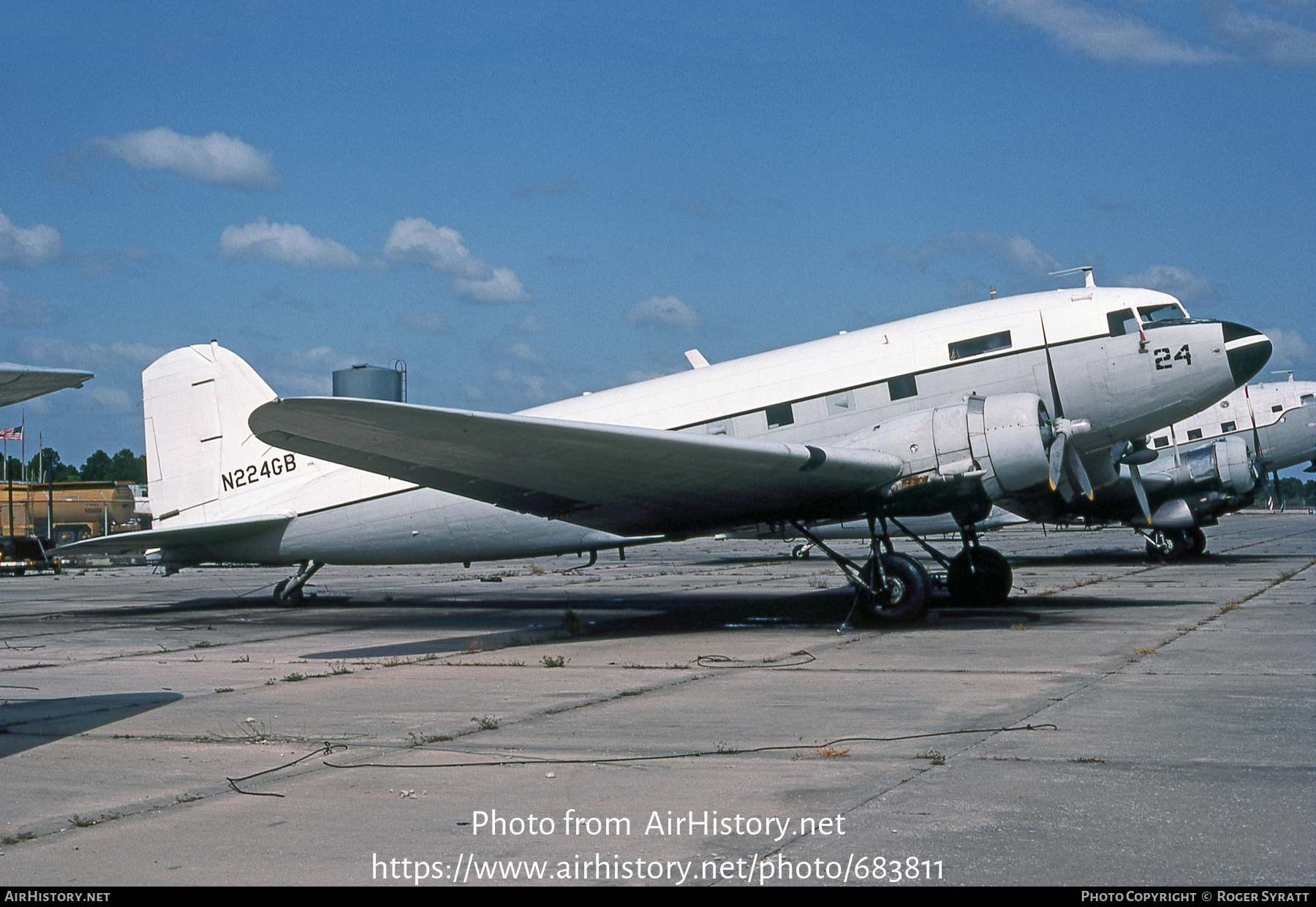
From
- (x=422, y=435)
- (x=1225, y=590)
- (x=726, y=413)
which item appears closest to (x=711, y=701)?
(x=422, y=435)

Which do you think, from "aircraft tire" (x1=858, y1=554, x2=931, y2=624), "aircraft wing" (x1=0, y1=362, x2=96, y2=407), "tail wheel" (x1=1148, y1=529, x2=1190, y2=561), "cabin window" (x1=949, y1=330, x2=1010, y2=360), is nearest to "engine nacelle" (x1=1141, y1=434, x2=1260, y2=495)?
"tail wheel" (x1=1148, y1=529, x2=1190, y2=561)

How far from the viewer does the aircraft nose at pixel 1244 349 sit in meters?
13.4

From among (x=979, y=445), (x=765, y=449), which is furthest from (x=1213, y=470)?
(x=765, y=449)

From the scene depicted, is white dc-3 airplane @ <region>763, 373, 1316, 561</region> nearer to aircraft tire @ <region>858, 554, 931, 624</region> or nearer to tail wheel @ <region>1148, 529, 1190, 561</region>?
tail wheel @ <region>1148, 529, 1190, 561</region>

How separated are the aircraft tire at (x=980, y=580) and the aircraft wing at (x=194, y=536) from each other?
32.4ft

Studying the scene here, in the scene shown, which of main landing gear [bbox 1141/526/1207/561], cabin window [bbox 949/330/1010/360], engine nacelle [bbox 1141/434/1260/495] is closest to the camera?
cabin window [bbox 949/330/1010/360]

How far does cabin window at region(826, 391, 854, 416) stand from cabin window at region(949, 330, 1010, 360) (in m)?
1.36

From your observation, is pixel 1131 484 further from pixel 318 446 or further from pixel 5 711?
pixel 5 711

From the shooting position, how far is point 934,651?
410 inches

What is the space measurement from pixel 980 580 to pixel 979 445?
3.43 meters

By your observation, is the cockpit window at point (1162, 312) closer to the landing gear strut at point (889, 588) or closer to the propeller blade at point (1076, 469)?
the propeller blade at point (1076, 469)

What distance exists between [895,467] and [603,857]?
8921 mm

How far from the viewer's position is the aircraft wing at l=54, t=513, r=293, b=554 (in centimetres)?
1648

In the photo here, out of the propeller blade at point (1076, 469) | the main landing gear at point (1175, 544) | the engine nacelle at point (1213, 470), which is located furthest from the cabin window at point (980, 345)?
the main landing gear at point (1175, 544)
